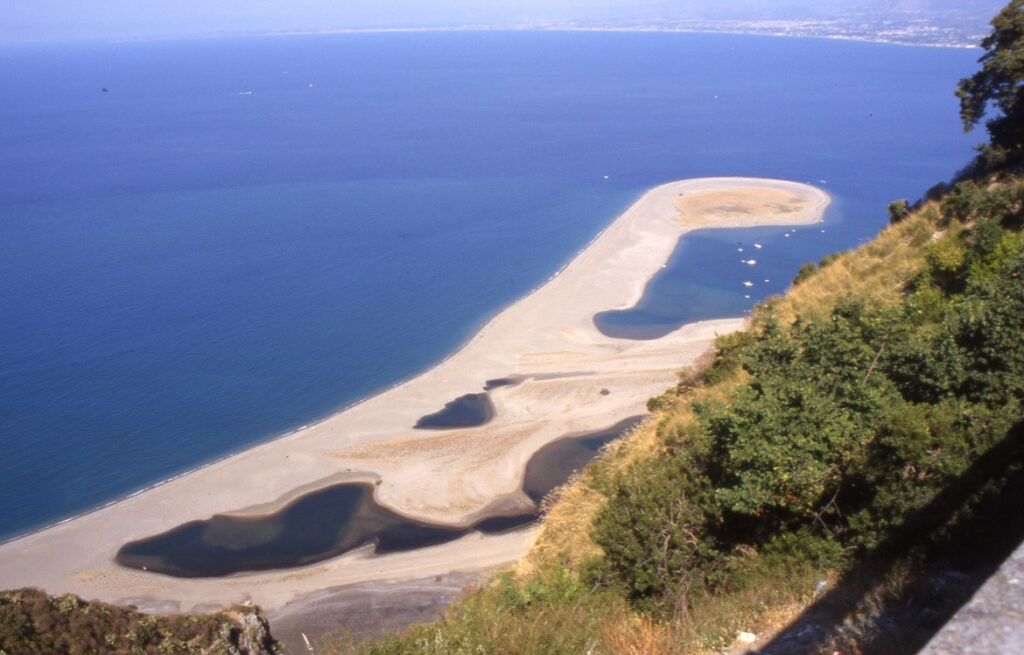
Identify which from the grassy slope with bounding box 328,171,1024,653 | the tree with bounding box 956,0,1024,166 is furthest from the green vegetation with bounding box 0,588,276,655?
the tree with bounding box 956,0,1024,166

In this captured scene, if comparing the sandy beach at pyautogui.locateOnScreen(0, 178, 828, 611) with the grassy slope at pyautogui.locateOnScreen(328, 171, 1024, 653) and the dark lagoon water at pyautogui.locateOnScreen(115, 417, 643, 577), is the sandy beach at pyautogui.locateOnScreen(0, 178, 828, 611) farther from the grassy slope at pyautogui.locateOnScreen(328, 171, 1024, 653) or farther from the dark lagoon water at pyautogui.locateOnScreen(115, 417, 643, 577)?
the grassy slope at pyautogui.locateOnScreen(328, 171, 1024, 653)

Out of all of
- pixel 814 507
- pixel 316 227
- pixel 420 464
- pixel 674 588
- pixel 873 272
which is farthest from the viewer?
pixel 316 227

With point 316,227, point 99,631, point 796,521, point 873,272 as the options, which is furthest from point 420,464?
point 316,227

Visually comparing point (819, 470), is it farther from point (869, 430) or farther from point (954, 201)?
point (954, 201)

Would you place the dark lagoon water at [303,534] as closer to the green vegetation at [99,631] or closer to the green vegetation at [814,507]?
the green vegetation at [814,507]

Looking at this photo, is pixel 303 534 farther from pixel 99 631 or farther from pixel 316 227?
pixel 316 227

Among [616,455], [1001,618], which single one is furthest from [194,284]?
[1001,618]
